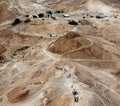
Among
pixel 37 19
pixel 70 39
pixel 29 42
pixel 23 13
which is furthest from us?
pixel 23 13

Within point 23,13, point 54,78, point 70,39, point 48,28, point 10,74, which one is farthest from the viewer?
point 23,13

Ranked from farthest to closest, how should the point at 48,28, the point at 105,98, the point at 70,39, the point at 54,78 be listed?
the point at 48,28 < the point at 70,39 < the point at 54,78 < the point at 105,98

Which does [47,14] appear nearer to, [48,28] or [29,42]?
[48,28]

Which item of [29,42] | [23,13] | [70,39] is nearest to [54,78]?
[70,39]

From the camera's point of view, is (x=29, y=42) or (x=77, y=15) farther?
(x=77, y=15)

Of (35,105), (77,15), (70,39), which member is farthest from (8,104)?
(77,15)

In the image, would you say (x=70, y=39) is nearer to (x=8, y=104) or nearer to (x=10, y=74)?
(x=10, y=74)
